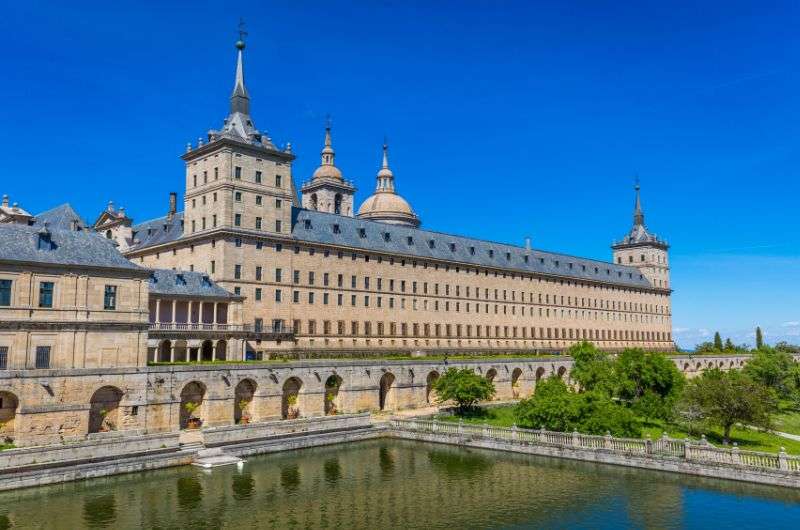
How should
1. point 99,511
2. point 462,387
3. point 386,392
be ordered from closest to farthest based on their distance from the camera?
point 99,511, point 462,387, point 386,392

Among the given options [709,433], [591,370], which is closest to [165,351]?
[591,370]

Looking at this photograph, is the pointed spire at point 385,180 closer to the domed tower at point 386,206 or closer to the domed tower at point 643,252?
the domed tower at point 386,206

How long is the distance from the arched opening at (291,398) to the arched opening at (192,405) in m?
7.36

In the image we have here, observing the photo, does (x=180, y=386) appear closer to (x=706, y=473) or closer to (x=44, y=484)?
(x=44, y=484)

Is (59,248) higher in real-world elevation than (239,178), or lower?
lower

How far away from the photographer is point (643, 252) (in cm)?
13300

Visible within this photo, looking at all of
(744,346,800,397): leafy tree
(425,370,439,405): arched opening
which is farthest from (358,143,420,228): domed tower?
(744,346,800,397): leafy tree

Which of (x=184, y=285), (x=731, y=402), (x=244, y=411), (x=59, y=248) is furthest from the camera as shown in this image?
(x=184, y=285)

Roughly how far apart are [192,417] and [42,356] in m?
10.9

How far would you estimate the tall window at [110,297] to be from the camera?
4556 centimetres

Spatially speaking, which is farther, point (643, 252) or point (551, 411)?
point (643, 252)

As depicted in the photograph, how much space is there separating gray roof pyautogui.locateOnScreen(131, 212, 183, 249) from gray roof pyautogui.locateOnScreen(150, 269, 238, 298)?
458 inches

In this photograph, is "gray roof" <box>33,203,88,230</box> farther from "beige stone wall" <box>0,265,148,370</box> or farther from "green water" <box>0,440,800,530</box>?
"green water" <box>0,440,800,530</box>

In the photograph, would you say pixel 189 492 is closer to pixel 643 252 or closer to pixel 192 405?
pixel 192 405
